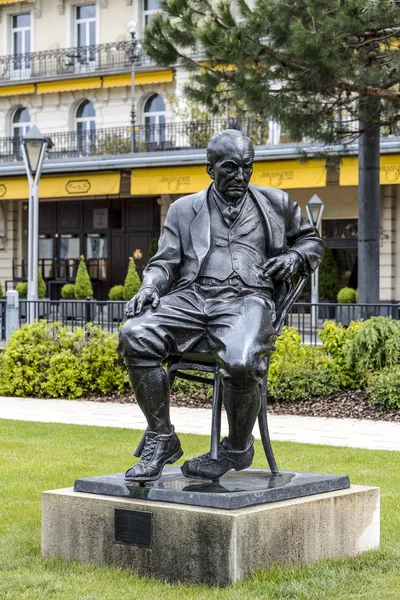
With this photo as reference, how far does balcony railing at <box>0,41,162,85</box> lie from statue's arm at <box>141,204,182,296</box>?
30.8m

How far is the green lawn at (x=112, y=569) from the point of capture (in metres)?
4.98

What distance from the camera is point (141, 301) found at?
5590 millimetres

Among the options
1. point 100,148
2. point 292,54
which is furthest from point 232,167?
point 100,148

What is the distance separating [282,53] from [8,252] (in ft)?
82.4

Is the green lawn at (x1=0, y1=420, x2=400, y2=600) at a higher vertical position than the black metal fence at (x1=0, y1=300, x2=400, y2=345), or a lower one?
lower

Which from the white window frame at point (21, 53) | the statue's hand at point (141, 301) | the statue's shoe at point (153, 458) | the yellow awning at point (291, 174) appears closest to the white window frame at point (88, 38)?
the white window frame at point (21, 53)

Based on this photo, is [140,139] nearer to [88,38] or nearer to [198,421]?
[88,38]

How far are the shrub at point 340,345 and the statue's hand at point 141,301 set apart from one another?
7691mm

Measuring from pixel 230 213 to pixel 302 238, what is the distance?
0.50m

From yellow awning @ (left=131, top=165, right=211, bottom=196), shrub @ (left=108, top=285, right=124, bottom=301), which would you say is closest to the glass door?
yellow awning @ (left=131, top=165, right=211, bottom=196)

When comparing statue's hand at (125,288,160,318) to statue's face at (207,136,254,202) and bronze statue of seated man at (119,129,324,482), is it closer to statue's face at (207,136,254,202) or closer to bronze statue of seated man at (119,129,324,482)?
bronze statue of seated man at (119,129,324,482)

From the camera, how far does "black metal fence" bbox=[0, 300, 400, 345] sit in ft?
47.0

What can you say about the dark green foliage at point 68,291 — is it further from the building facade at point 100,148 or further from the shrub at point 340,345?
the shrub at point 340,345

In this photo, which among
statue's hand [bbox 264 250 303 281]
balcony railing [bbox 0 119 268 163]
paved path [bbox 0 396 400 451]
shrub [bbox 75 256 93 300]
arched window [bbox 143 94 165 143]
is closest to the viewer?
statue's hand [bbox 264 250 303 281]
